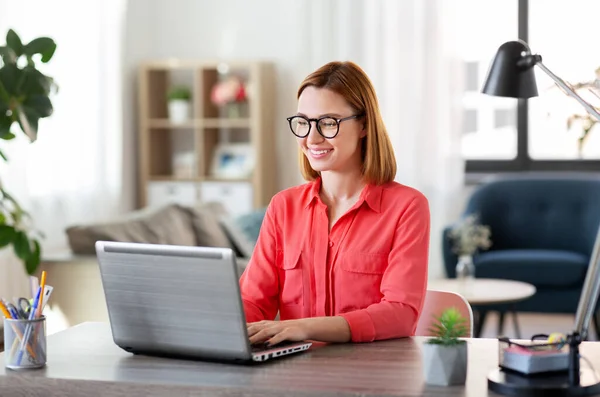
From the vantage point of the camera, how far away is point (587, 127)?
225 cm

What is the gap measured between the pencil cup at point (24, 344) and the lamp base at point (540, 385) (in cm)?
85

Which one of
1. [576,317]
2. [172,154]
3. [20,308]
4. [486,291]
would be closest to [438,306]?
[576,317]

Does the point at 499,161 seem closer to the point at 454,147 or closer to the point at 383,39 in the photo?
the point at 454,147

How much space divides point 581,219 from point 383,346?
4788mm

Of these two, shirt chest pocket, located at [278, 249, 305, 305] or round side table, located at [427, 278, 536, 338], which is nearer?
shirt chest pocket, located at [278, 249, 305, 305]

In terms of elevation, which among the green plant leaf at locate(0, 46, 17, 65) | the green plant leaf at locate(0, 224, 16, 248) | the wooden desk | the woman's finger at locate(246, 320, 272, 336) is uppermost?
the green plant leaf at locate(0, 46, 17, 65)

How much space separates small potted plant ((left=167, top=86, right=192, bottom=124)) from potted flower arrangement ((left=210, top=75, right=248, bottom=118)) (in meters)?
0.19

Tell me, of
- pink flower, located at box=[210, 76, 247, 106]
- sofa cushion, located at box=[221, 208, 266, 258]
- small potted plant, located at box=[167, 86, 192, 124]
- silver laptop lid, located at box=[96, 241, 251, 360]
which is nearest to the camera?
silver laptop lid, located at box=[96, 241, 251, 360]

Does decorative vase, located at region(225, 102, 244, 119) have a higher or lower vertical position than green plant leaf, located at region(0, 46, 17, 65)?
lower

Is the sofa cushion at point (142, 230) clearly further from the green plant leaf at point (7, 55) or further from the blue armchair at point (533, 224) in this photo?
the green plant leaf at point (7, 55)

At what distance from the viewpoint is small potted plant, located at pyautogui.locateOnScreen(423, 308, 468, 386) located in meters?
1.79

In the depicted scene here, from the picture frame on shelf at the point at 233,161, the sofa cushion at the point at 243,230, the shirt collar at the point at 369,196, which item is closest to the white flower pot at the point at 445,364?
the shirt collar at the point at 369,196

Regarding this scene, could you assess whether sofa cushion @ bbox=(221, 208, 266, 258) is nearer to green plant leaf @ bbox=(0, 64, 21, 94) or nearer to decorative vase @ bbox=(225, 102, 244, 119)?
decorative vase @ bbox=(225, 102, 244, 119)

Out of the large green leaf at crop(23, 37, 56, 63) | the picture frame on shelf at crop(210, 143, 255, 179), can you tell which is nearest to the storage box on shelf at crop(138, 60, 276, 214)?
the picture frame on shelf at crop(210, 143, 255, 179)
